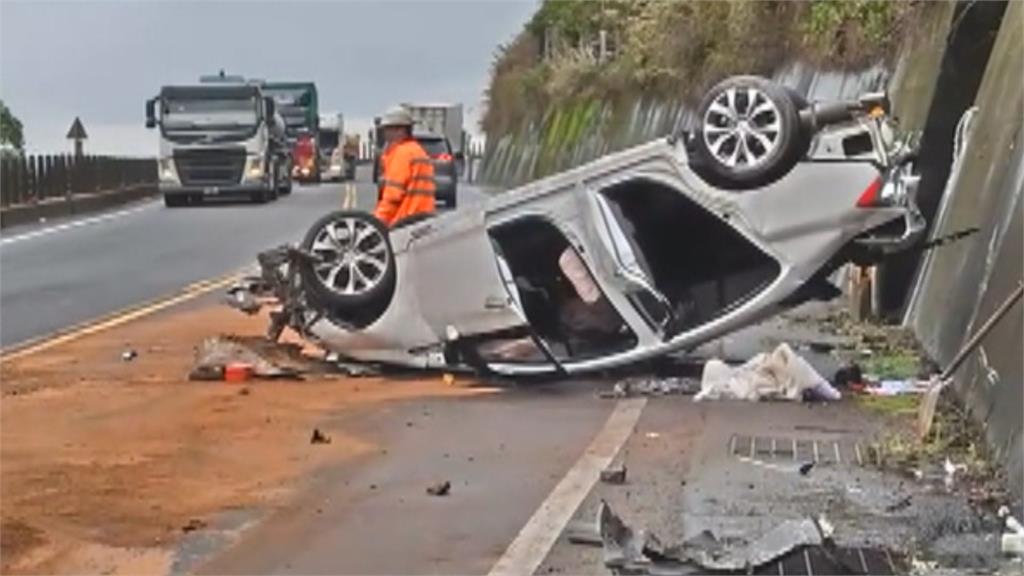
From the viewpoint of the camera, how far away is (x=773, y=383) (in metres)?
12.4

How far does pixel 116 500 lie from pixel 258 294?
5.82 m

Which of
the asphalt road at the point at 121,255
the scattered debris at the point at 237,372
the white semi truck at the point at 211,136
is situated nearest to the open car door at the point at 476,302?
the scattered debris at the point at 237,372

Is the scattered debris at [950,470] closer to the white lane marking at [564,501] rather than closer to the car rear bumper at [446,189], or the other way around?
the white lane marking at [564,501]

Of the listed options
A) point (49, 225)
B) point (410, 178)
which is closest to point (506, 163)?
point (49, 225)

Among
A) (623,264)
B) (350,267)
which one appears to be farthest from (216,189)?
(623,264)

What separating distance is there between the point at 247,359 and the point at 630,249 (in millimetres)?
2967

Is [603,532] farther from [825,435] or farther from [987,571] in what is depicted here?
[825,435]

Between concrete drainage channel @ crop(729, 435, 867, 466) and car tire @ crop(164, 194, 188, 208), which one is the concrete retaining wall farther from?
car tire @ crop(164, 194, 188, 208)

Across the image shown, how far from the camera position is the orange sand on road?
28.0 feet

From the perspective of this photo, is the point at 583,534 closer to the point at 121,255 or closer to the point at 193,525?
the point at 193,525

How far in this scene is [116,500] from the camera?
9.41m

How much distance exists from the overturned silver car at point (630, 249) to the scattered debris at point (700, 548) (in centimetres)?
493

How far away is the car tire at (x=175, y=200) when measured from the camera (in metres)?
47.6

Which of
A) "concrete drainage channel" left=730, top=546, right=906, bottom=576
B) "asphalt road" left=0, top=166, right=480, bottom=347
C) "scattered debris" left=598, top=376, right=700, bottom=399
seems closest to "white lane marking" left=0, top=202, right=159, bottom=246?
"asphalt road" left=0, top=166, right=480, bottom=347
